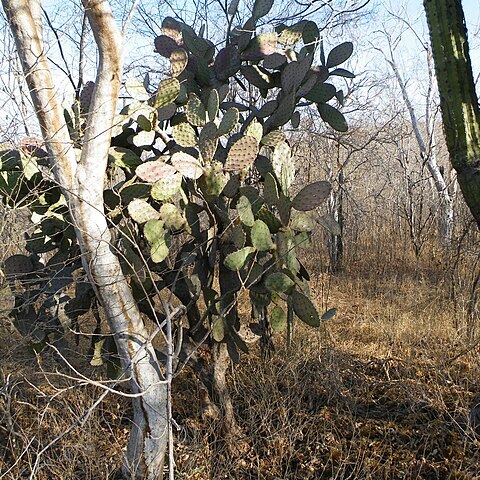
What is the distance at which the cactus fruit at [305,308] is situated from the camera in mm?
2447

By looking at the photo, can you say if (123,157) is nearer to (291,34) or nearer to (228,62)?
(228,62)

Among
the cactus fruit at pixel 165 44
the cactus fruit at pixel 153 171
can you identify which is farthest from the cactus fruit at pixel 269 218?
the cactus fruit at pixel 165 44

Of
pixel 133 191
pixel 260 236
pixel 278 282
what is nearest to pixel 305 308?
pixel 278 282

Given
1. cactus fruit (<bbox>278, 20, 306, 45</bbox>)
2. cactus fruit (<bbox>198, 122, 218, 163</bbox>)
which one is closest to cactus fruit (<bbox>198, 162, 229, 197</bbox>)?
cactus fruit (<bbox>198, 122, 218, 163</bbox>)

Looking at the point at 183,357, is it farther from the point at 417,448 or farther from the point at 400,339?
the point at 400,339

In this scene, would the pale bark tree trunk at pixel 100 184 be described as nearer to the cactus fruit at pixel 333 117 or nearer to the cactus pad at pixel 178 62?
the cactus pad at pixel 178 62

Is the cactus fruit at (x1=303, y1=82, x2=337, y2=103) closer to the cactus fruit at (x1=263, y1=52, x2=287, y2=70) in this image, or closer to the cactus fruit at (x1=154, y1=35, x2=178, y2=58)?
the cactus fruit at (x1=263, y1=52, x2=287, y2=70)

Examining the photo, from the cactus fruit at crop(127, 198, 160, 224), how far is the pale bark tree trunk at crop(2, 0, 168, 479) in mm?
280

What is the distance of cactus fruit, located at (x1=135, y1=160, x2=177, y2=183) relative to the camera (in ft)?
7.70

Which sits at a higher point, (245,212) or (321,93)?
(321,93)

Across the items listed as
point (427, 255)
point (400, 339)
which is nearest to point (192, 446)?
point (400, 339)

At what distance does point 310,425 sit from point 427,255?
4562 millimetres

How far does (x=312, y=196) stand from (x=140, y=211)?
80cm

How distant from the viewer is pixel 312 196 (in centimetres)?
251
